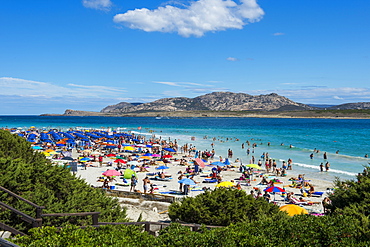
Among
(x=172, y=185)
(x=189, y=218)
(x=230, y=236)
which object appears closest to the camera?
(x=230, y=236)

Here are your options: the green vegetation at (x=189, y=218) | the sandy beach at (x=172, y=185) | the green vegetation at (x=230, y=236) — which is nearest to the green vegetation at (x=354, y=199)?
the green vegetation at (x=189, y=218)

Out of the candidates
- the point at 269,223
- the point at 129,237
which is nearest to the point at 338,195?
the point at 269,223

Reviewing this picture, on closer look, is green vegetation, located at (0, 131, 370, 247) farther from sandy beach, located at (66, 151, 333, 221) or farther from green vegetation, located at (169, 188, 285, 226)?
sandy beach, located at (66, 151, 333, 221)

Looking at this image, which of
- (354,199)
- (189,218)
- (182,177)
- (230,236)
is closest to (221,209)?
(189,218)

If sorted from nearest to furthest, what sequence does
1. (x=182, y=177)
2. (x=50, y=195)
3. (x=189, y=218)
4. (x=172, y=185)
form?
1. (x=50, y=195)
2. (x=189, y=218)
3. (x=172, y=185)
4. (x=182, y=177)

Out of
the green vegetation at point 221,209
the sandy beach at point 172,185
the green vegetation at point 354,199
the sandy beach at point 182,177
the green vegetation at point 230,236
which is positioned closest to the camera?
the green vegetation at point 230,236

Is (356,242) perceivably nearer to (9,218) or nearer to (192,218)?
(192,218)

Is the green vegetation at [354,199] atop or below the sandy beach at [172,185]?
atop

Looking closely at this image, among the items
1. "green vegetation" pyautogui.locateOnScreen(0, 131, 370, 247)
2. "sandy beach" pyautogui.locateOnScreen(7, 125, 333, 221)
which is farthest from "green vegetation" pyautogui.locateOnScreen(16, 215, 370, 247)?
"sandy beach" pyautogui.locateOnScreen(7, 125, 333, 221)

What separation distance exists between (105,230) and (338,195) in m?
7.94

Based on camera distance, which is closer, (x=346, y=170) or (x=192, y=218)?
(x=192, y=218)

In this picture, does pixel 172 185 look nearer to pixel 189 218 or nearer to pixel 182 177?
pixel 182 177

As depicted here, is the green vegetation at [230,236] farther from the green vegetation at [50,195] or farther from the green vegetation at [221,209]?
the green vegetation at [221,209]

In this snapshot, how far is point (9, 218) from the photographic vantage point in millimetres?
7949
